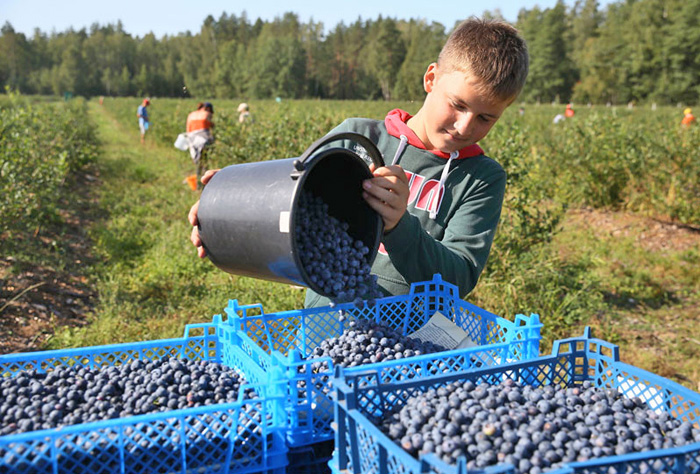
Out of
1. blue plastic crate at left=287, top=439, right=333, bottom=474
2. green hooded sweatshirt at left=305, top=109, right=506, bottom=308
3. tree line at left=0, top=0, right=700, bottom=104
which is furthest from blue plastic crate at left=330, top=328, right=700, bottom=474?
tree line at left=0, top=0, right=700, bottom=104

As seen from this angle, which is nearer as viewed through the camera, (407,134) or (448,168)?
(448,168)

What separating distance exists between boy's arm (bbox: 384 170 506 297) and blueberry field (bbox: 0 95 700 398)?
113 inches

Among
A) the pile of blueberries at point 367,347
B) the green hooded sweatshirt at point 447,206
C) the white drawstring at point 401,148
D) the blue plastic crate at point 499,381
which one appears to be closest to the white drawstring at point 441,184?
the green hooded sweatshirt at point 447,206

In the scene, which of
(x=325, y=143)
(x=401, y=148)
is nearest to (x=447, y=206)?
(x=401, y=148)

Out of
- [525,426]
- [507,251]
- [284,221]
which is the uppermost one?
[284,221]

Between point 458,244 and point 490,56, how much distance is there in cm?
66

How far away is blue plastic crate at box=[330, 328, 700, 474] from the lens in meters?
1.12

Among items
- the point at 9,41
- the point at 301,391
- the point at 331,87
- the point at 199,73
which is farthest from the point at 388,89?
the point at 301,391

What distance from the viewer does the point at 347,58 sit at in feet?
314

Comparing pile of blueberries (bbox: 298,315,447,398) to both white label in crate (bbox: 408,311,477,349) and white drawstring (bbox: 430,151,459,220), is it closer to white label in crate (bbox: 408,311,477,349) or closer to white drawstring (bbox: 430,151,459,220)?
white label in crate (bbox: 408,311,477,349)

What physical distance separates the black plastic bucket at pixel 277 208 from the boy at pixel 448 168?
0.11 metres

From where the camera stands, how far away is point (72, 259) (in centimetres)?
677

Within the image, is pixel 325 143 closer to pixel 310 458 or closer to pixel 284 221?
pixel 284 221

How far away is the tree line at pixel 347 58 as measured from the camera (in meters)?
64.9
